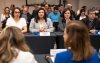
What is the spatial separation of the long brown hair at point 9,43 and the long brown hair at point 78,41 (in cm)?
48

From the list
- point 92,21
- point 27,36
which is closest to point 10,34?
point 27,36

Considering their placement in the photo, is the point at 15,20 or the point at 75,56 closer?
the point at 75,56

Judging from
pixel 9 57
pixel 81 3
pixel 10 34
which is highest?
pixel 10 34

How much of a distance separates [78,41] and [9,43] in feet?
1.96

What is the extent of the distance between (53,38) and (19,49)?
311cm

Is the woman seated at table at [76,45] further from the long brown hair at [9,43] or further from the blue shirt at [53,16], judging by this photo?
the blue shirt at [53,16]

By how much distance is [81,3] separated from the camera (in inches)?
515

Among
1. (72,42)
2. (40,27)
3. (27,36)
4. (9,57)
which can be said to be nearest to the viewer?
(72,42)

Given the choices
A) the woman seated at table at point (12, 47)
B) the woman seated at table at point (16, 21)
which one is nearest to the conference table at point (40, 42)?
the woman seated at table at point (16, 21)

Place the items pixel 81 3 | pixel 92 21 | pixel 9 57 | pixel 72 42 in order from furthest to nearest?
1. pixel 81 3
2. pixel 92 21
3. pixel 9 57
4. pixel 72 42

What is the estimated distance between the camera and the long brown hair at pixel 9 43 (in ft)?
6.87

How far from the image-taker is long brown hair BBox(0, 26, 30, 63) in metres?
2.09

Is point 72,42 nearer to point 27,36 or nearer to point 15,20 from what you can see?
point 27,36

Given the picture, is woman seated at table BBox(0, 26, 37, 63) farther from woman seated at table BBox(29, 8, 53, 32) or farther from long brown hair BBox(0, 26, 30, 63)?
woman seated at table BBox(29, 8, 53, 32)
